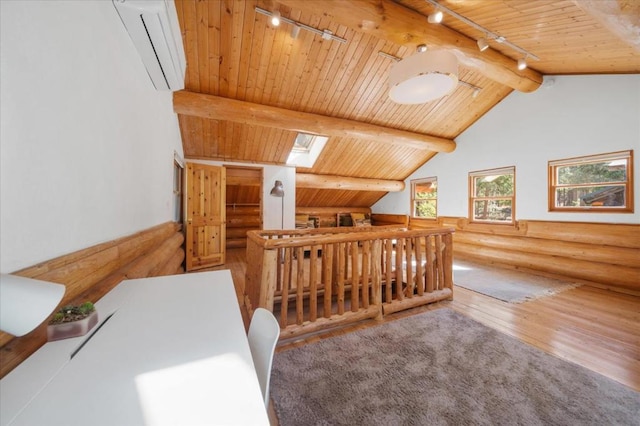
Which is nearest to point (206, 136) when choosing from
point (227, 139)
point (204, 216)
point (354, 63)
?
point (227, 139)

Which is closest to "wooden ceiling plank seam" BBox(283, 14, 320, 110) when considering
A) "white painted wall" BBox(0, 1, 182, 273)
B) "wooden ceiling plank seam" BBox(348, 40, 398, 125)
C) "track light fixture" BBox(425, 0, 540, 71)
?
"wooden ceiling plank seam" BBox(348, 40, 398, 125)

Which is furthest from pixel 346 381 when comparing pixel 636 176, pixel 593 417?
pixel 636 176

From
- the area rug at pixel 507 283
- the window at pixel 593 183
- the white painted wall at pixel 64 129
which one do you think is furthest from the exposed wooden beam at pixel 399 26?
the area rug at pixel 507 283

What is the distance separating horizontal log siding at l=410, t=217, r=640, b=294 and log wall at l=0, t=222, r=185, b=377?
584 cm

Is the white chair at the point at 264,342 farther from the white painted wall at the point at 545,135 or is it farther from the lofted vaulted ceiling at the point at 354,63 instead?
the white painted wall at the point at 545,135

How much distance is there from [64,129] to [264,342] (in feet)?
3.98

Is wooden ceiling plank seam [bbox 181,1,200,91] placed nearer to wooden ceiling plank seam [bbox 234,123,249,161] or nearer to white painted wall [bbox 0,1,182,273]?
wooden ceiling plank seam [bbox 234,123,249,161]

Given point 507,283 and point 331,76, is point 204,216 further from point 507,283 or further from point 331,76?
point 507,283

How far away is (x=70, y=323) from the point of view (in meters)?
0.79

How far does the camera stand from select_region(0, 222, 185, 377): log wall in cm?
69

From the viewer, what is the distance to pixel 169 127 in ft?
10.3

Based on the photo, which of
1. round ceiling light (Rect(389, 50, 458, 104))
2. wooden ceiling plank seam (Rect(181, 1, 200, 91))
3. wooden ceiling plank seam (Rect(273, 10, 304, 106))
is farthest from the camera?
wooden ceiling plank seam (Rect(273, 10, 304, 106))

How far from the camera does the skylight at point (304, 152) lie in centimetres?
566

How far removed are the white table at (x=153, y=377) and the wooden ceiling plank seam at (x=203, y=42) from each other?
311 cm
